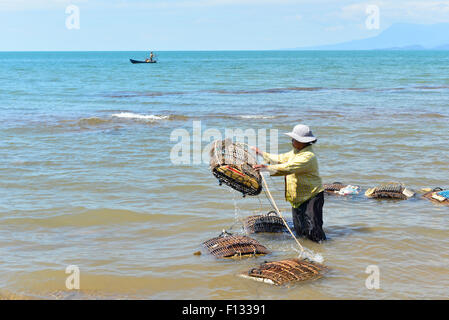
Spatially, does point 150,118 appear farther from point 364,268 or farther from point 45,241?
point 364,268

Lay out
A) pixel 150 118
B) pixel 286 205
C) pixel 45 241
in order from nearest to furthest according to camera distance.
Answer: pixel 45 241
pixel 286 205
pixel 150 118

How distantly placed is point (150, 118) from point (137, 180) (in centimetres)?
889

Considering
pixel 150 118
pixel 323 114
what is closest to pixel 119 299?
pixel 150 118

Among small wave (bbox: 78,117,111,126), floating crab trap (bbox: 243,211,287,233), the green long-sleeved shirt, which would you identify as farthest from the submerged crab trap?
small wave (bbox: 78,117,111,126)

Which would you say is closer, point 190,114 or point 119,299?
point 119,299

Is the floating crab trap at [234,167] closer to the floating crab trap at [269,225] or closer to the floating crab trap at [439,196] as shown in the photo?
the floating crab trap at [269,225]

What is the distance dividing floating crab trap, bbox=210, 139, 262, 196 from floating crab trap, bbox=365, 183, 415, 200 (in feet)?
9.77

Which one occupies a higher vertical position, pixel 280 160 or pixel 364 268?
pixel 280 160

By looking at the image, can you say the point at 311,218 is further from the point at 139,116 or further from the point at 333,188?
the point at 139,116

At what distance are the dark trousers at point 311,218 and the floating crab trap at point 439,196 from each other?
8.27ft

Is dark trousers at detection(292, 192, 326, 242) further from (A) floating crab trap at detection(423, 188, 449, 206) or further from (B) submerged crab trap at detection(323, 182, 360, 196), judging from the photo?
(A) floating crab trap at detection(423, 188, 449, 206)

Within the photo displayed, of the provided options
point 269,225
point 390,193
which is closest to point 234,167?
point 269,225

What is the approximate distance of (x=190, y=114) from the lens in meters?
19.4

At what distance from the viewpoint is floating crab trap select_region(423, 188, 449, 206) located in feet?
25.1
